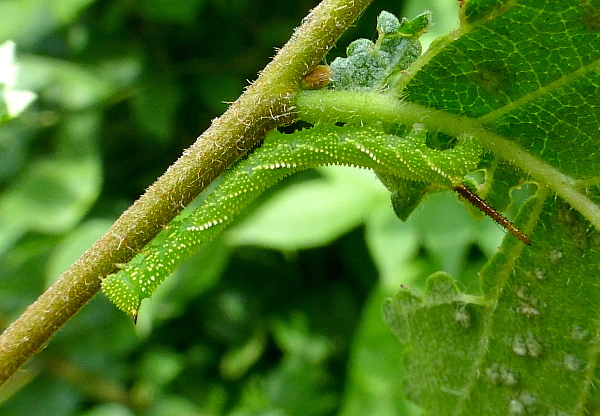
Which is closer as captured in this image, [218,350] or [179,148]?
[218,350]

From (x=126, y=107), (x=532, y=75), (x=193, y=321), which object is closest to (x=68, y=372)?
(x=193, y=321)

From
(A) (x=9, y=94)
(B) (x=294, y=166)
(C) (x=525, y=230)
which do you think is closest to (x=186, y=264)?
(A) (x=9, y=94)

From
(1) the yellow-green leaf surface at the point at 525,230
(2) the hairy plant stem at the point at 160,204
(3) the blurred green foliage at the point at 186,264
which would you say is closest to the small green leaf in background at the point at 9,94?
(2) the hairy plant stem at the point at 160,204

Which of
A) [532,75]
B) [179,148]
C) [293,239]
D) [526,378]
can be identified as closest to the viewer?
[532,75]

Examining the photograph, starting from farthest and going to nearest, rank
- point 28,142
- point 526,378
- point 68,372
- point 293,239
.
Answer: point 28,142 → point 68,372 → point 293,239 → point 526,378

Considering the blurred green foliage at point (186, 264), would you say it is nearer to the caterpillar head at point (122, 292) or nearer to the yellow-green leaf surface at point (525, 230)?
the yellow-green leaf surface at point (525, 230)

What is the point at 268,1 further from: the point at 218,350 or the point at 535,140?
the point at 535,140
